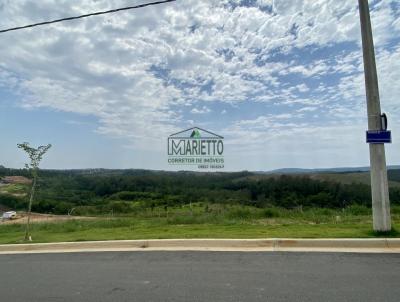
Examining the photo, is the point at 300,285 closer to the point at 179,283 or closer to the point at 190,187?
the point at 179,283

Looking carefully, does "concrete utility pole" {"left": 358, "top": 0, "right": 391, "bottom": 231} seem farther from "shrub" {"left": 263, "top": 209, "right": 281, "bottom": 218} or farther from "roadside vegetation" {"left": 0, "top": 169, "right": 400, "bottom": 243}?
"shrub" {"left": 263, "top": 209, "right": 281, "bottom": 218}

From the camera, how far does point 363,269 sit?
17.4ft

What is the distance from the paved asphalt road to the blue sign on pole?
261 centimetres

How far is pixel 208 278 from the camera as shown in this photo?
207 inches

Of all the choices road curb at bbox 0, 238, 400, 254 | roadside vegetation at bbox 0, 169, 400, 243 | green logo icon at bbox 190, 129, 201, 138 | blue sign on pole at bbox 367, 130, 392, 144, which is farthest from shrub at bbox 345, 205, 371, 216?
green logo icon at bbox 190, 129, 201, 138

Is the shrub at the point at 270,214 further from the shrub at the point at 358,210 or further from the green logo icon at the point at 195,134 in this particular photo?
the green logo icon at the point at 195,134

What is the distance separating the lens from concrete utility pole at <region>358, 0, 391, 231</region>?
7512 mm

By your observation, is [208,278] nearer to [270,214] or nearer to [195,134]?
[270,214]

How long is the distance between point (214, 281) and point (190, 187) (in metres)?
35.0

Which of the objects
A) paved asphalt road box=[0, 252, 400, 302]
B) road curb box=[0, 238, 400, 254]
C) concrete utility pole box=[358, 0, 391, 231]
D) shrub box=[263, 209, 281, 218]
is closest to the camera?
paved asphalt road box=[0, 252, 400, 302]

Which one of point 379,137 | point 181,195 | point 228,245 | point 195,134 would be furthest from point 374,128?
point 181,195

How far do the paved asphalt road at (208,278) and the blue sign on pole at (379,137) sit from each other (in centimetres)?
261

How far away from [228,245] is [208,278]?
2258 millimetres

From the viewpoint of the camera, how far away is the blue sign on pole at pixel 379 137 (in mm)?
7590
